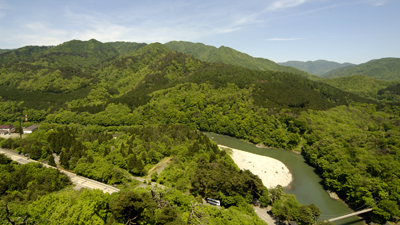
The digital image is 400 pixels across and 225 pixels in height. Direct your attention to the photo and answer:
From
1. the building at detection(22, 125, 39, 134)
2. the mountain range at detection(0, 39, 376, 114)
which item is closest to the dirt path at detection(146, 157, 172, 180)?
the building at detection(22, 125, 39, 134)

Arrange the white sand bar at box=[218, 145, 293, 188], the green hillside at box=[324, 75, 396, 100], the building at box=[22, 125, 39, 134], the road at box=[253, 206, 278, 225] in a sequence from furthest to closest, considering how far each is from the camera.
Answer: the green hillside at box=[324, 75, 396, 100] < the building at box=[22, 125, 39, 134] < the white sand bar at box=[218, 145, 293, 188] < the road at box=[253, 206, 278, 225]

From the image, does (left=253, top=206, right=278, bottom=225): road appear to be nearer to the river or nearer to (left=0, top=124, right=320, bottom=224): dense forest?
(left=0, top=124, right=320, bottom=224): dense forest

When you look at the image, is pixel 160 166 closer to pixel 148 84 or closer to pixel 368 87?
pixel 148 84

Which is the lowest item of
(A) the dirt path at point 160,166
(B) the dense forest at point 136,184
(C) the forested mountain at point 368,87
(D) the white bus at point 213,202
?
(D) the white bus at point 213,202

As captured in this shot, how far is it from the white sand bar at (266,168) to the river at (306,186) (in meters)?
2.01

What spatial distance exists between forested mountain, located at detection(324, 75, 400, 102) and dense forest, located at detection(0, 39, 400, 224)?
4.15 feet

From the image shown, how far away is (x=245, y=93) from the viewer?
105 m

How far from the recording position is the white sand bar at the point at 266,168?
47.3 m

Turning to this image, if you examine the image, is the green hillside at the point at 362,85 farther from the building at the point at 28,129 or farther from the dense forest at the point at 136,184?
the building at the point at 28,129

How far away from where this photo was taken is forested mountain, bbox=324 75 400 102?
14780cm

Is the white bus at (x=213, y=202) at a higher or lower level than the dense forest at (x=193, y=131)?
lower

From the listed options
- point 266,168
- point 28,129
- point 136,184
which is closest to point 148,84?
point 28,129

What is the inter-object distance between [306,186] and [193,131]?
36138 mm

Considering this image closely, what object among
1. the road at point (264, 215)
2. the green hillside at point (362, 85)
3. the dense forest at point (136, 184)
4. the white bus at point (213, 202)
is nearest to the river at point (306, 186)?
the dense forest at point (136, 184)
